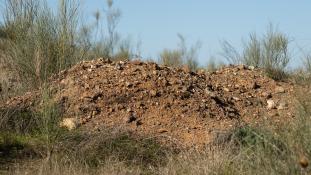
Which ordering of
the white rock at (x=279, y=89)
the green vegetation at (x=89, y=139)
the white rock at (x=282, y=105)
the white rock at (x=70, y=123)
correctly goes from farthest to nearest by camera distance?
the white rock at (x=279, y=89) < the white rock at (x=282, y=105) < the white rock at (x=70, y=123) < the green vegetation at (x=89, y=139)

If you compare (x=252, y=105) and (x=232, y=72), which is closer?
(x=252, y=105)

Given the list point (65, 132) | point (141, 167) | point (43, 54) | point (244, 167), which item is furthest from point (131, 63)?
point (244, 167)

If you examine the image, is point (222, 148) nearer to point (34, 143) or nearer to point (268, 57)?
point (34, 143)

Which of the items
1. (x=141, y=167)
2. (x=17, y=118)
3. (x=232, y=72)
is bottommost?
(x=141, y=167)

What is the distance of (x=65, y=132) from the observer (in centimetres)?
858

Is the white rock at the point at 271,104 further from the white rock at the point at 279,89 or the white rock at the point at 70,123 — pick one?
the white rock at the point at 70,123

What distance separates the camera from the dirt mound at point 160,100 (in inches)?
356

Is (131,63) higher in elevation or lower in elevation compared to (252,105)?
higher

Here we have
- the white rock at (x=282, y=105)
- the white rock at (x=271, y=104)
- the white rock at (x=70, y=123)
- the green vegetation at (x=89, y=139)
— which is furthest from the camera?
the white rock at (x=271, y=104)

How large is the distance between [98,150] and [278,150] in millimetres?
3061

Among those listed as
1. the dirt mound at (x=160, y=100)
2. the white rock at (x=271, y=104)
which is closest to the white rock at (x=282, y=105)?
the dirt mound at (x=160, y=100)

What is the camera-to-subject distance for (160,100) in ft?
31.8

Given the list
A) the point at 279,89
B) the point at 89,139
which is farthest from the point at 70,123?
the point at 279,89

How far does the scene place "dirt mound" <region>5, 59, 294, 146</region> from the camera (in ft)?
29.7
